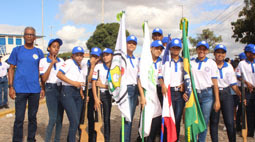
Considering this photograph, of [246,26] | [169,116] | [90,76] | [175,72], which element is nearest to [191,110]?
[169,116]

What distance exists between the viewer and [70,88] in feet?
14.3

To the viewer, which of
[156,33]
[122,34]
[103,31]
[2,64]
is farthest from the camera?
[103,31]

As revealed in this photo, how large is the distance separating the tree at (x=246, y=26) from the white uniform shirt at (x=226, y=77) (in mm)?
17105

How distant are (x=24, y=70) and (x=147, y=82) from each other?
237 centimetres

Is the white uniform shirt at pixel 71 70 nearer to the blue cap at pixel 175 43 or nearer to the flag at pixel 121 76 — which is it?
the flag at pixel 121 76

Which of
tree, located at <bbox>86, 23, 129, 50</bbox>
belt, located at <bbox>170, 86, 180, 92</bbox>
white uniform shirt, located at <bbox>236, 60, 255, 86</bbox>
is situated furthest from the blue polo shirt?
tree, located at <bbox>86, 23, 129, 50</bbox>

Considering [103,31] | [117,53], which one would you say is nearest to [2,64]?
[117,53]

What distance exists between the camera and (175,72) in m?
4.27

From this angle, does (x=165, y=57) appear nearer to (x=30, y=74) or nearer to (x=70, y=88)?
(x=70, y=88)

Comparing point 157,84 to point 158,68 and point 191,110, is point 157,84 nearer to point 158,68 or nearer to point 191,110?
point 158,68

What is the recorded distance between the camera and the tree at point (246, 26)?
63.5ft

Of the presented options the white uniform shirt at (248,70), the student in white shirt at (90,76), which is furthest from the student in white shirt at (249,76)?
the student in white shirt at (90,76)

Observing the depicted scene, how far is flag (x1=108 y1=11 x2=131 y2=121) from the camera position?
4066 mm

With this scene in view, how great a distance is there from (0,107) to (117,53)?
774cm
